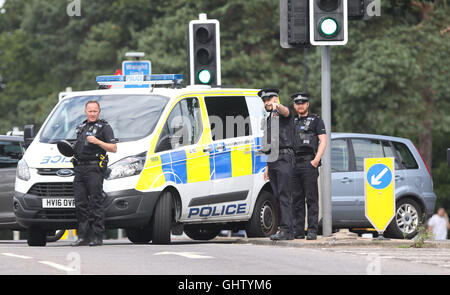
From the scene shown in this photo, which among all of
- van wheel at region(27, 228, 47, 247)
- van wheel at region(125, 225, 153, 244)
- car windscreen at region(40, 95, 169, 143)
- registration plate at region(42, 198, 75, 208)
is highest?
car windscreen at region(40, 95, 169, 143)

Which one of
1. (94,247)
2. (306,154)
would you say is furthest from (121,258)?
(306,154)

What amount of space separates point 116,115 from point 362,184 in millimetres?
4830

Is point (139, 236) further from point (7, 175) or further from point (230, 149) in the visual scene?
point (7, 175)

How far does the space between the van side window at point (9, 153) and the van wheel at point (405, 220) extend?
5961mm

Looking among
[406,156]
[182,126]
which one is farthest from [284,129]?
[406,156]

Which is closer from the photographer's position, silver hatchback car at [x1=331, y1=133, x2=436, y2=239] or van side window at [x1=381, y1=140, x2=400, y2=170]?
silver hatchback car at [x1=331, y1=133, x2=436, y2=239]

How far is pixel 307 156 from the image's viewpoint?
1477cm

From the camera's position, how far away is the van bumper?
568 inches

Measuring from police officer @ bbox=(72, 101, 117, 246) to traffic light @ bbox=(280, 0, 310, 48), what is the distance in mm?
2486

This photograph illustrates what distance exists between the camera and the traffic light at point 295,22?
48.4ft

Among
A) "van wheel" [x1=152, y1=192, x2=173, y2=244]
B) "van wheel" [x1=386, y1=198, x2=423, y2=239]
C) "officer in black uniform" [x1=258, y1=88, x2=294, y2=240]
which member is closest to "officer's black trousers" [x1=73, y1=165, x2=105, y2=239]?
"van wheel" [x1=152, y1=192, x2=173, y2=244]

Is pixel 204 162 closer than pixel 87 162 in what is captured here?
No

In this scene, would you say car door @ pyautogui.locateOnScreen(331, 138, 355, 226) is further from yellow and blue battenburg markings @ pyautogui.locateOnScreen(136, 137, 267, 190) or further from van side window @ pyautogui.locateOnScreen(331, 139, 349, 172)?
yellow and blue battenburg markings @ pyautogui.locateOnScreen(136, 137, 267, 190)

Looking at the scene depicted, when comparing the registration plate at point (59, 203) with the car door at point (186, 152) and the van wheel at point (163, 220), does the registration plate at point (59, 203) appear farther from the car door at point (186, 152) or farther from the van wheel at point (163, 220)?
the car door at point (186, 152)
